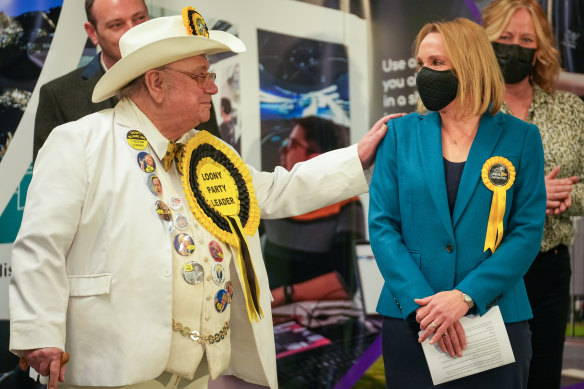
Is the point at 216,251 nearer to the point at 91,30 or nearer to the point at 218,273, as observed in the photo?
the point at 218,273

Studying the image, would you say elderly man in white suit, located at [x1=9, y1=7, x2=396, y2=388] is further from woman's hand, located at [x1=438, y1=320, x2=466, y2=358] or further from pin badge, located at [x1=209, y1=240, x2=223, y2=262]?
woman's hand, located at [x1=438, y1=320, x2=466, y2=358]

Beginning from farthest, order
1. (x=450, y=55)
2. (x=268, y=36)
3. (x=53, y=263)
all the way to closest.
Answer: (x=268, y=36) → (x=450, y=55) → (x=53, y=263)

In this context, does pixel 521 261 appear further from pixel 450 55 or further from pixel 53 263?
pixel 53 263

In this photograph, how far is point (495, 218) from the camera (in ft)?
7.07

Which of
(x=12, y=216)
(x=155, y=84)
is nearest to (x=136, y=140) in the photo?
(x=155, y=84)

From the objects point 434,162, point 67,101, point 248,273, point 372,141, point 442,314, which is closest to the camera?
point 442,314

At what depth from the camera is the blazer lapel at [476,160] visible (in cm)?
215

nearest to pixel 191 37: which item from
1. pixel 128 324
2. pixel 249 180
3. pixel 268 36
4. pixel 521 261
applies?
pixel 249 180

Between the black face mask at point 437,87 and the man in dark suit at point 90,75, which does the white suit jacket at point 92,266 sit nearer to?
the man in dark suit at point 90,75

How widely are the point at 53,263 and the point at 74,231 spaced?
12cm

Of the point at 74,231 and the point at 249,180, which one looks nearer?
the point at 74,231

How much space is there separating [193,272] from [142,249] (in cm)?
17

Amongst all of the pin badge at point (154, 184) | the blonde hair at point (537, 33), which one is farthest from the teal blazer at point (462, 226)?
the blonde hair at point (537, 33)

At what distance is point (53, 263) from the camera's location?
6.81ft
